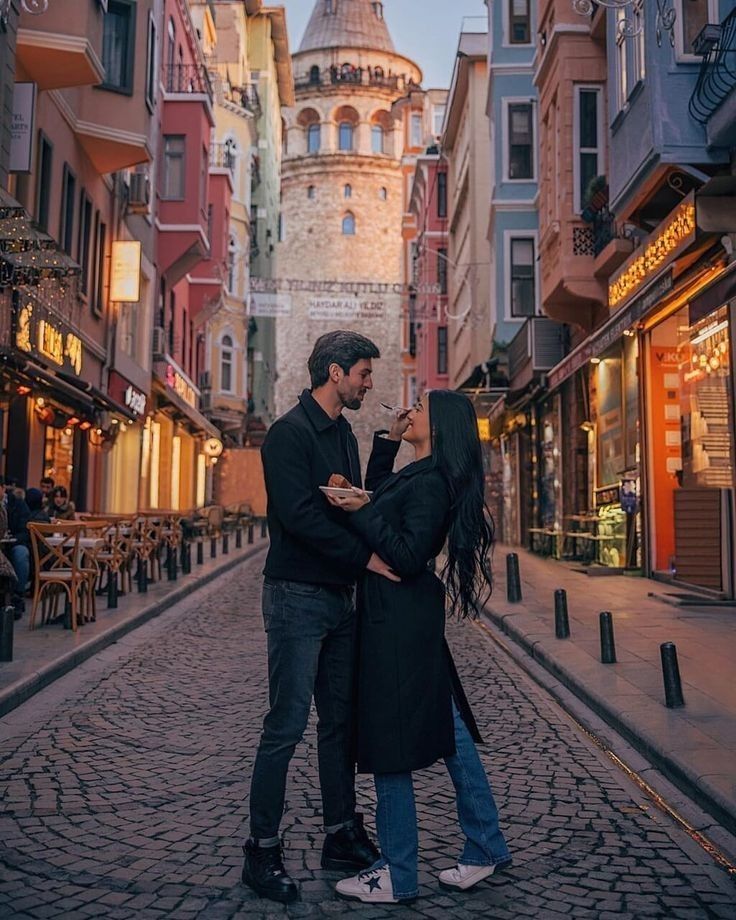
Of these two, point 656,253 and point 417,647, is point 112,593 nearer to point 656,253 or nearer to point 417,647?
point 656,253

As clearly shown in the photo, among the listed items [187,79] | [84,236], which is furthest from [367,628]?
[187,79]

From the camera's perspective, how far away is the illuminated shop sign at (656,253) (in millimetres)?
12407

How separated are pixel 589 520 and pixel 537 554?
18.0 ft

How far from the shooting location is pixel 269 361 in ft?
196

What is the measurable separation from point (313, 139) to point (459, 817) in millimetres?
78402

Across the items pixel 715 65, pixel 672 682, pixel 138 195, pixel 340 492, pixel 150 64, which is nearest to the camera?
pixel 340 492

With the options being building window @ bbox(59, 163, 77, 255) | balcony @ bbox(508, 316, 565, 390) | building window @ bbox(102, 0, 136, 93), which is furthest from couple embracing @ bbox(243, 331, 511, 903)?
balcony @ bbox(508, 316, 565, 390)

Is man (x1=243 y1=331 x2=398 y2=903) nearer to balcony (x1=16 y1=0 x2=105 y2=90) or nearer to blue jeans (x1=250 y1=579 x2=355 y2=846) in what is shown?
blue jeans (x1=250 y1=579 x2=355 y2=846)

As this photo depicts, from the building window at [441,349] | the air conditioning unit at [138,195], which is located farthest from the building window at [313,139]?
the air conditioning unit at [138,195]

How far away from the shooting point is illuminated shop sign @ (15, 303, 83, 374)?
1424cm

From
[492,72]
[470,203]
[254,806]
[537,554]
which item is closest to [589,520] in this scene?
[537,554]

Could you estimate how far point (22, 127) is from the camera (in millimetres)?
14461

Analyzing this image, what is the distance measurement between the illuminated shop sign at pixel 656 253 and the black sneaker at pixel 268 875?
10200 millimetres

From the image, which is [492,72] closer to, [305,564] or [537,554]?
[537,554]
